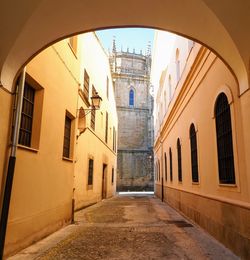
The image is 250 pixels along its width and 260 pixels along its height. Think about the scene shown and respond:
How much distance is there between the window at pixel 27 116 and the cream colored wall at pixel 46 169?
0.25 meters

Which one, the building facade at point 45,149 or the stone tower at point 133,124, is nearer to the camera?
the building facade at point 45,149

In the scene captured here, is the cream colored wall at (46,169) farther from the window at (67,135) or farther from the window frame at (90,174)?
the window frame at (90,174)

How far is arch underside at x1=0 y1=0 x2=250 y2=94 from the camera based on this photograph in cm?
457

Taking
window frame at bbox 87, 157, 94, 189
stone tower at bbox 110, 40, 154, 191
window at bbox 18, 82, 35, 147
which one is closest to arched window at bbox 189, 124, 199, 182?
window at bbox 18, 82, 35, 147

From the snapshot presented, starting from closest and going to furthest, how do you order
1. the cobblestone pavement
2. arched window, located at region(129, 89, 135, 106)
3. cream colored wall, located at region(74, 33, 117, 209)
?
the cobblestone pavement
cream colored wall, located at region(74, 33, 117, 209)
arched window, located at region(129, 89, 135, 106)

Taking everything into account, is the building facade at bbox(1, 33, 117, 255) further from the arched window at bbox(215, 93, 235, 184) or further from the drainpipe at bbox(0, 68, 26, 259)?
the arched window at bbox(215, 93, 235, 184)

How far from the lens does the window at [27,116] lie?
230 inches

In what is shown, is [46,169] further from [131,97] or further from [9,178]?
[131,97]

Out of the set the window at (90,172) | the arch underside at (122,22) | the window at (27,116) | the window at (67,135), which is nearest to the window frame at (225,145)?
the arch underside at (122,22)

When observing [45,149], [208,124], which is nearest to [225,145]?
[208,124]

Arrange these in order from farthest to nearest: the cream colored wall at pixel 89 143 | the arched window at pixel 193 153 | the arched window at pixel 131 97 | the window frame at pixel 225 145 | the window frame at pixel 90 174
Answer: the arched window at pixel 131 97 → the window frame at pixel 90 174 → the cream colored wall at pixel 89 143 → the arched window at pixel 193 153 → the window frame at pixel 225 145

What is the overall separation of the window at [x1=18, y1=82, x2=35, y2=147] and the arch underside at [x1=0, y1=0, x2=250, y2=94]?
1.14 metres

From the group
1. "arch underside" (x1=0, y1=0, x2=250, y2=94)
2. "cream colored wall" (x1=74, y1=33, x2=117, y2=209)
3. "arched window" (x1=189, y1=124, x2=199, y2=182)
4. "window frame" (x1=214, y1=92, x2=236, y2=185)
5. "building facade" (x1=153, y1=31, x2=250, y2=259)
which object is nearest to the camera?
"arch underside" (x1=0, y1=0, x2=250, y2=94)

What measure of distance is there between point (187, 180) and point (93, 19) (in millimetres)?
7061
